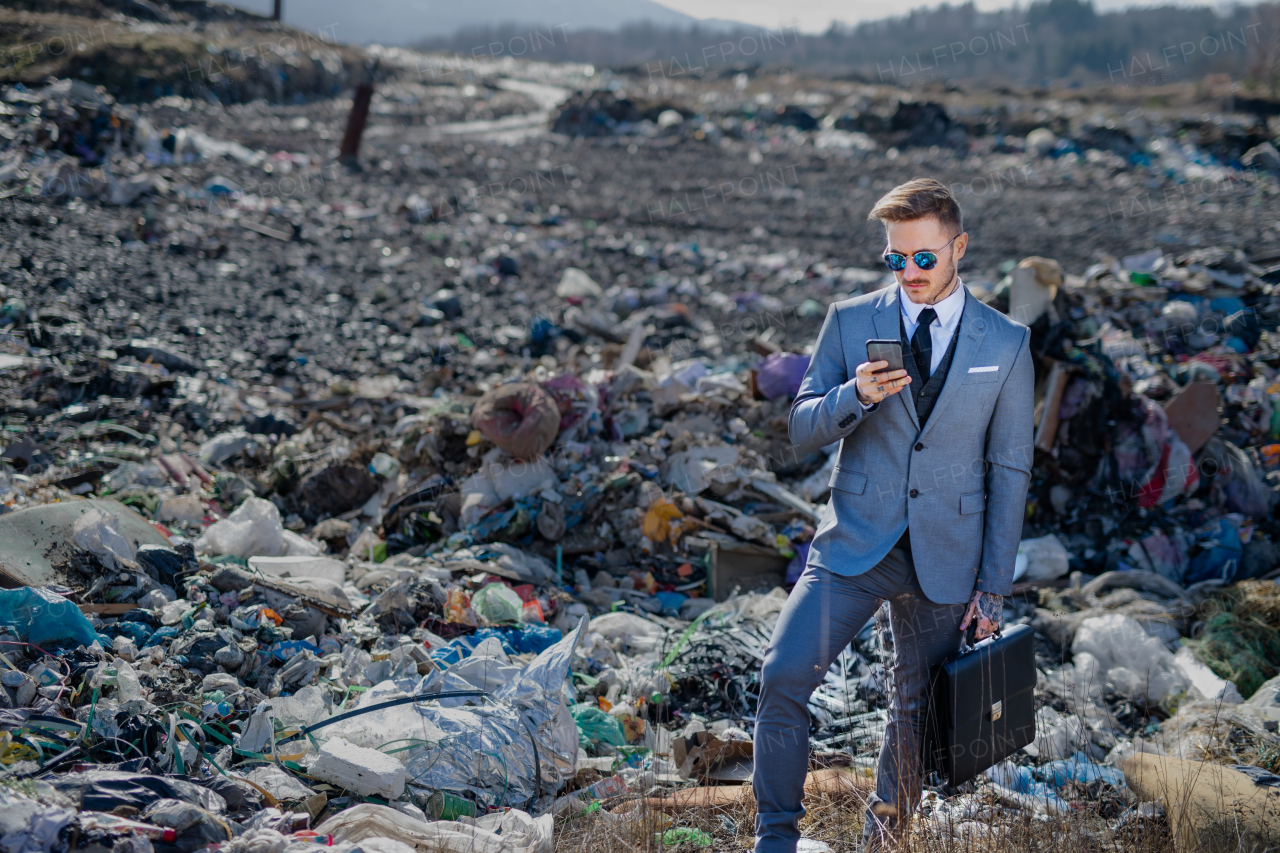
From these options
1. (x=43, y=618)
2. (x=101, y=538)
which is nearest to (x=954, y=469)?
(x=43, y=618)

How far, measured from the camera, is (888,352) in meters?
1.91

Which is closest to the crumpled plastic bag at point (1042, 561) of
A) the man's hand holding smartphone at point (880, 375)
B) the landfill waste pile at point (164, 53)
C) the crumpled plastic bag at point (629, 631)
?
the crumpled plastic bag at point (629, 631)

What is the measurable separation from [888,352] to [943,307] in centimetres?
27

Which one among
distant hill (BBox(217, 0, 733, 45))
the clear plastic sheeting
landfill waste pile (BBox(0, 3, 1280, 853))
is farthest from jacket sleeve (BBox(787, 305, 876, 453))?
distant hill (BBox(217, 0, 733, 45))

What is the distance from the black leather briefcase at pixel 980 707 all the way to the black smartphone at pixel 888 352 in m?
0.77

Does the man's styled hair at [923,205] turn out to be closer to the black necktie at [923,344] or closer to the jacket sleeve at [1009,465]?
the black necktie at [923,344]

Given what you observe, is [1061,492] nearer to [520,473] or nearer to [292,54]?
[520,473]

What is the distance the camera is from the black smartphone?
190 centimetres

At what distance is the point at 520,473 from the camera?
4785 millimetres

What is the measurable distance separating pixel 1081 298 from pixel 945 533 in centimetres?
466

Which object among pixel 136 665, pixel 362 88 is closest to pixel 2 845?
pixel 136 665

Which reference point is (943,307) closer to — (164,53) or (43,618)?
(43,618)

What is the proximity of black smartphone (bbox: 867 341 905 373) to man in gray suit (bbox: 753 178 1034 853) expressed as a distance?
0.20ft

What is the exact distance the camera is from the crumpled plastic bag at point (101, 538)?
10.5 ft
